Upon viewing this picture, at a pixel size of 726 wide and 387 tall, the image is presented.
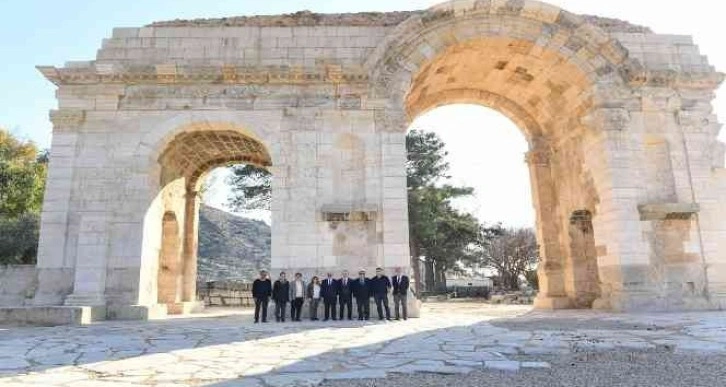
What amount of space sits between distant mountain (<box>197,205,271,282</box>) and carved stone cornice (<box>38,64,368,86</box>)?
22.0 meters

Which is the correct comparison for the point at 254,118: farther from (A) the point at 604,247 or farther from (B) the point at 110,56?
(A) the point at 604,247

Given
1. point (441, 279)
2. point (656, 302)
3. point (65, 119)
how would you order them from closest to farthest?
point (656, 302), point (65, 119), point (441, 279)

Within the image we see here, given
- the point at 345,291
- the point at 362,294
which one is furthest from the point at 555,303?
the point at 345,291

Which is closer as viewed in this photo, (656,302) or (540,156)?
(656,302)

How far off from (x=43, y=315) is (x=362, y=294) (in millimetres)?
6350

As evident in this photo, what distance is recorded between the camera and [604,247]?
1216cm

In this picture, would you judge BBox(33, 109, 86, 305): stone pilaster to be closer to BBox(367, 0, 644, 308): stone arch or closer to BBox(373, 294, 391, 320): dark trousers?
A: BBox(373, 294, 391, 320): dark trousers

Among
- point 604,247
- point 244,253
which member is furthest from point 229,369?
point 244,253

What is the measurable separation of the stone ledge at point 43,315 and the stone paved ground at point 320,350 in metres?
0.81

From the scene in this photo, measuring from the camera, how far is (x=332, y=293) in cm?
1066

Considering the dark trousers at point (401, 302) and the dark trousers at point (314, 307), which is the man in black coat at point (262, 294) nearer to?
the dark trousers at point (314, 307)

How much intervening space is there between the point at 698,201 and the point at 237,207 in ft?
67.1

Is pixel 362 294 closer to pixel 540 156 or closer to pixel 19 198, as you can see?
pixel 540 156

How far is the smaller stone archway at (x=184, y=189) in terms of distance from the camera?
1260cm
